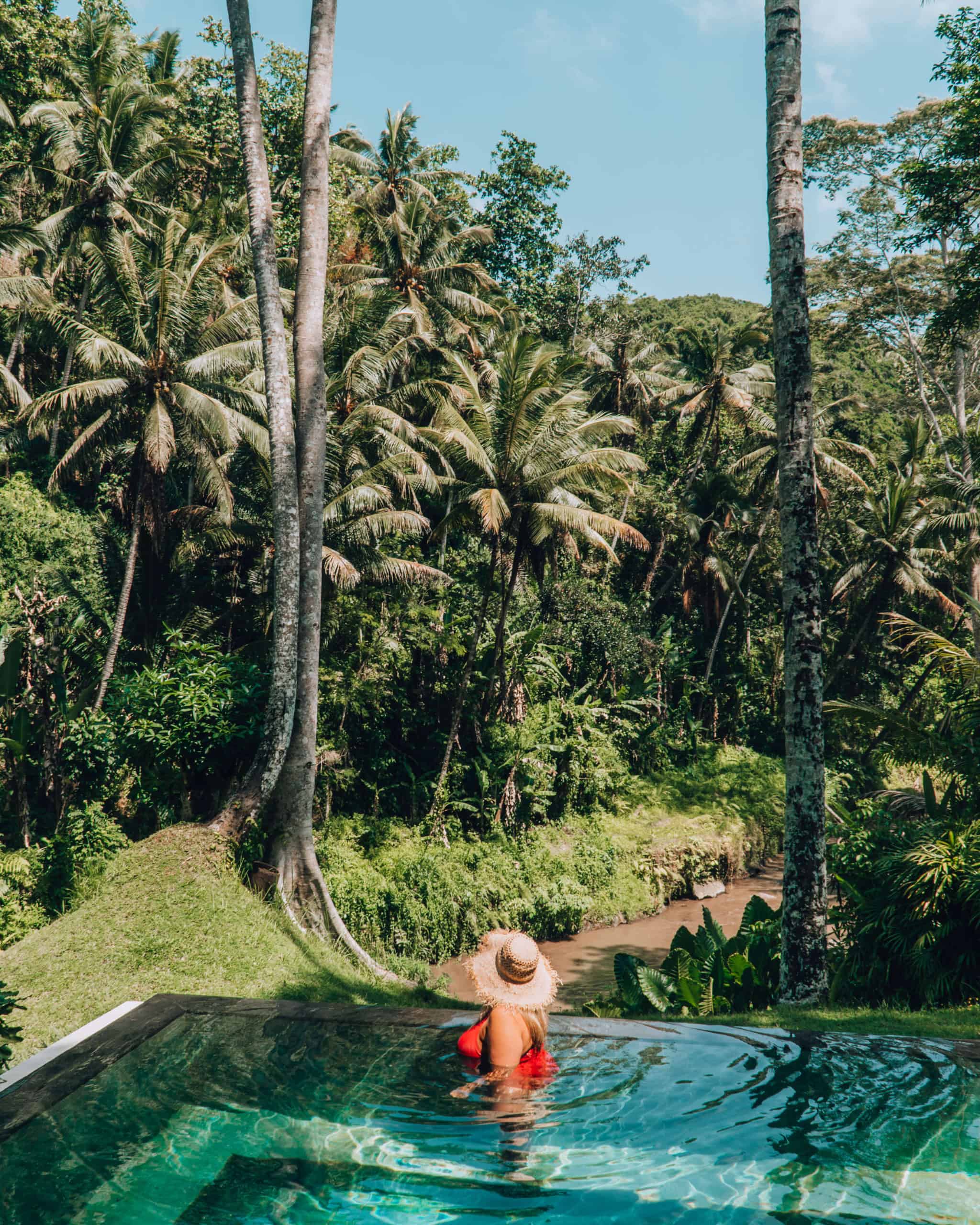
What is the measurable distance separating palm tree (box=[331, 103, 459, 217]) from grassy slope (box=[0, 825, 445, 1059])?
72.0ft

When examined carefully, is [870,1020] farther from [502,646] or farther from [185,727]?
[502,646]

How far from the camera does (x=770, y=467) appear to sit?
26.8 meters

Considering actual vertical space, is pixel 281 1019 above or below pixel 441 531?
below

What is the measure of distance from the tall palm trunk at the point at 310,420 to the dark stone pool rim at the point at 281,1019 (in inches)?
216

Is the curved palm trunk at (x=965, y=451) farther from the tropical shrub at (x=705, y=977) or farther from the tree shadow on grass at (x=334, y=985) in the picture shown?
the tree shadow on grass at (x=334, y=985)

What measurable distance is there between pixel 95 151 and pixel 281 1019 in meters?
21.9

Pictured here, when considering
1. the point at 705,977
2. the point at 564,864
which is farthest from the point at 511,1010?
the point at 564,864

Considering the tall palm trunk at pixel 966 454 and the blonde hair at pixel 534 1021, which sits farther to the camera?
the tall palm trunk at pixel 966 454

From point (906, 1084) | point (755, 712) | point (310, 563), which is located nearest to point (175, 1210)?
point (906, 1084)

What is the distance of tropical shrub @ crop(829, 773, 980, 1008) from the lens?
848 cm

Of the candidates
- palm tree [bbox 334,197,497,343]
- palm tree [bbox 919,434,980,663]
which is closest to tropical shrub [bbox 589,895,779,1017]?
palm tree [bbox 919,434,980,663]

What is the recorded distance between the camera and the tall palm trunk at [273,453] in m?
11.4

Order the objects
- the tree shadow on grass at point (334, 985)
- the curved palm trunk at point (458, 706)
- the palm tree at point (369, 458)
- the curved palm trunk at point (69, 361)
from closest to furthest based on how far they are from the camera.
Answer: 1. the tree shadow on grass at point (334, 985)
2. the palm tree at point (369, 458)
3. the curved palm trunk at point (458, 706)
4. the curved palm trunk at point (69, 361)

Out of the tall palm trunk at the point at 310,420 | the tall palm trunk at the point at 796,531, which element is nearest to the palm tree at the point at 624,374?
the tall palm trunk at the point at 310,420
